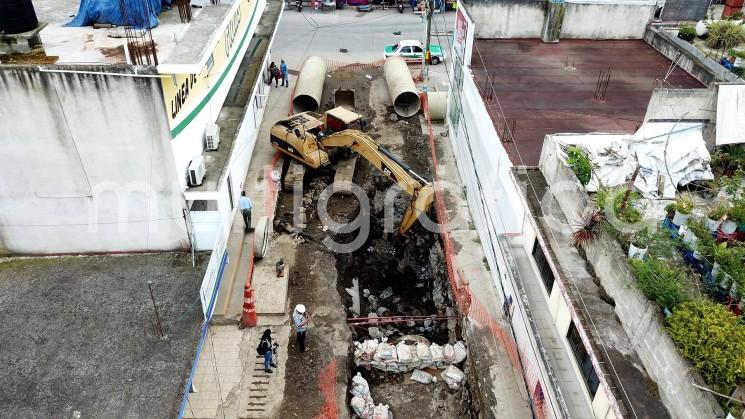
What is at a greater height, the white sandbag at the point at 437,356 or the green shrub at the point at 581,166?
the green shrub at the point at 581,166

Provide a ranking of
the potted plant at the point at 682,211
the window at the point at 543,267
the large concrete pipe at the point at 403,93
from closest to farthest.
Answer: the potted plant at the point at 682,211, the window at the point at 543,267, the large concrete pipe at the point at 403,93

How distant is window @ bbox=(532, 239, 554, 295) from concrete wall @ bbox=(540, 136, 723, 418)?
112cm

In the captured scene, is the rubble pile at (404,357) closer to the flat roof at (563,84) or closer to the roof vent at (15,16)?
the flat roof at (563,84)

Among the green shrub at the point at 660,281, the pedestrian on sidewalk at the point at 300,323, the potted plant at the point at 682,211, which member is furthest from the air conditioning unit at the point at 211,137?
the potted plant at the point at 682,211

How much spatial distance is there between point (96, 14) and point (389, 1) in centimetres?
3023

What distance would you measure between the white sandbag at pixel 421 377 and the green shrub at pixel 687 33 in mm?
14934

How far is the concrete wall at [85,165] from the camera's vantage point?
37.4 ft

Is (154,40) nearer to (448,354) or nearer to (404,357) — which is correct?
(404,357)

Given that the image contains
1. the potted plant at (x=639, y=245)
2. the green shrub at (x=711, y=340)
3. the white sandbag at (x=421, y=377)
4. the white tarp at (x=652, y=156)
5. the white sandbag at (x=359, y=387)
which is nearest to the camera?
the green shrub at (x=711, y=340)

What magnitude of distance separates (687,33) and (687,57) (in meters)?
1.51

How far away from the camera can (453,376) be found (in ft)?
46.4

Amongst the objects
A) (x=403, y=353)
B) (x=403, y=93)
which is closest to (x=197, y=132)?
(x=403, y=353)

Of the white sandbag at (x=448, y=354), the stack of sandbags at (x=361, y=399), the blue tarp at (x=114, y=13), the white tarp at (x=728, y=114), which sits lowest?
the stack of sandbags at (x=361, y=399)

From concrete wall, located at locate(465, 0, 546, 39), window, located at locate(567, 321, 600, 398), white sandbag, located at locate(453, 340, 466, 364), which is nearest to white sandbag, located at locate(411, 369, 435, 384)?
white sandbag, located at locate(453, 340, 466, 364)
